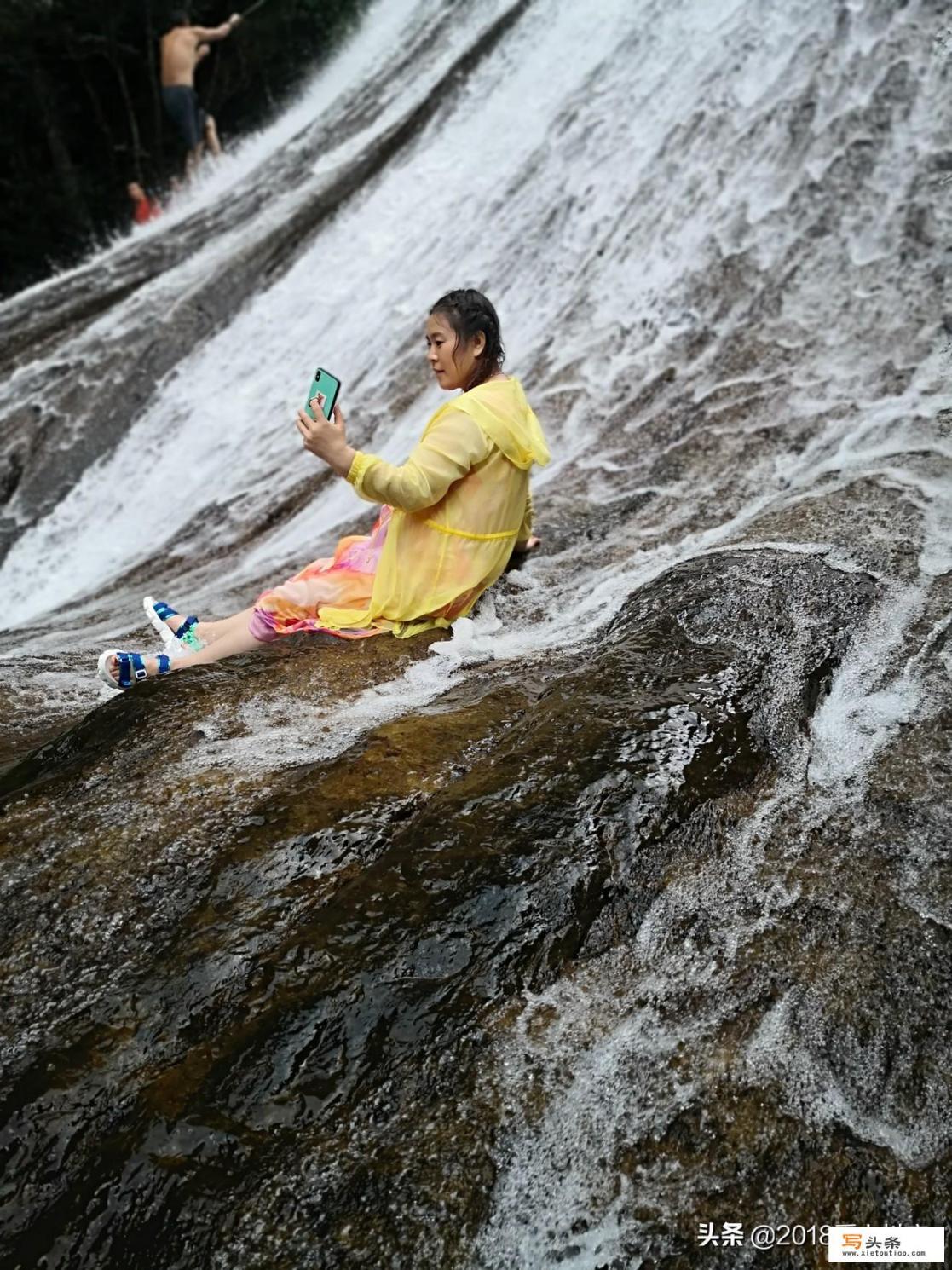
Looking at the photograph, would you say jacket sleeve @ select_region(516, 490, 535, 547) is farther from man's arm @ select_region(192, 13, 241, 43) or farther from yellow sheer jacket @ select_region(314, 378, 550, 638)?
man's arm @ select_region(192, 13, 241, 43)

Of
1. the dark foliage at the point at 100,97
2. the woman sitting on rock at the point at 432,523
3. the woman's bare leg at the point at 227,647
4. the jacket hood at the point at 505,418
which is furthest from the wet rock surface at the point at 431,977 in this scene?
the dark foliage at the point at 100,97

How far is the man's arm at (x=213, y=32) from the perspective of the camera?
46.0ft

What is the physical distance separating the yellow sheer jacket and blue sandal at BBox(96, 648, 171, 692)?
57cm

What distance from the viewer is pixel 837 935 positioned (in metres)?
2.28

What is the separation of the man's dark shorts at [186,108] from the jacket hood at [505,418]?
39.7 ft

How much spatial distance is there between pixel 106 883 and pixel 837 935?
5.23 feet

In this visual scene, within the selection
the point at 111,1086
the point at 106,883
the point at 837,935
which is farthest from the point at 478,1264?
the point at 106,883

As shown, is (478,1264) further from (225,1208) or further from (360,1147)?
(225,1208)

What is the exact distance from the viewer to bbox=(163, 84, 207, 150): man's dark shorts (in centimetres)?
1380

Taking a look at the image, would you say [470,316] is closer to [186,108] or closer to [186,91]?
[186,108]

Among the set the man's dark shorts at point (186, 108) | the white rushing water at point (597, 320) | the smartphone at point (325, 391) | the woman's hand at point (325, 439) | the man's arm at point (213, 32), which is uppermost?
the man's arm at point (213, 32)

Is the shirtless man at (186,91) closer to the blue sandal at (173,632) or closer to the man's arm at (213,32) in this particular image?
the man's arm at (213,32)

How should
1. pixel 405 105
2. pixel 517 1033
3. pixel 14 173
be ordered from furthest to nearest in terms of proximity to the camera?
pixel 14 173
pixel 405 105
pixel 517 1033

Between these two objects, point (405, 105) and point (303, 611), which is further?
point (405, 105)
